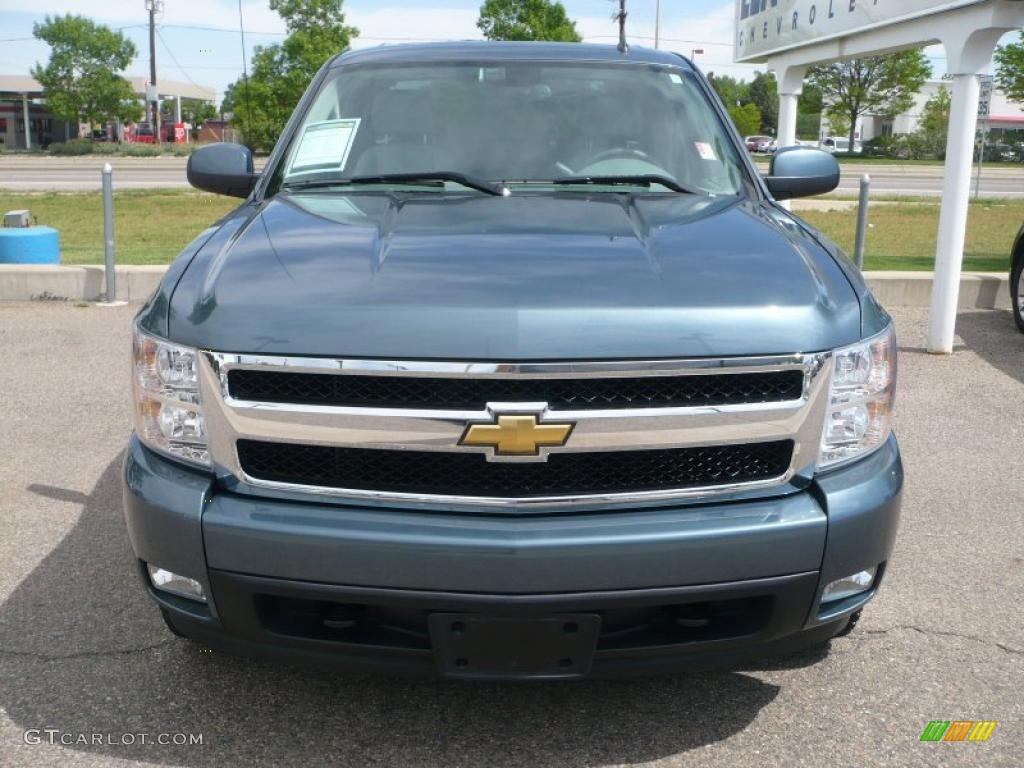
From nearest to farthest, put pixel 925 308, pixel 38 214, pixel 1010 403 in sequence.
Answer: pixel 1010 403
pixel 925 308
pixel 38 214

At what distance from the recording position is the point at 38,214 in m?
18.9

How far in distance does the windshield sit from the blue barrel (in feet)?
23.3

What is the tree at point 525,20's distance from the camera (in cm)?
4109

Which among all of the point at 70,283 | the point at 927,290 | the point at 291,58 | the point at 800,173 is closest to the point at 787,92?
the point at 927,290

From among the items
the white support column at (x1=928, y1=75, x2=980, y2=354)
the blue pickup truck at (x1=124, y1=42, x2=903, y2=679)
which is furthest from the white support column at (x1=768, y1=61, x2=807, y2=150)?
the blue pickup truck at (x1=124, y1=42, x2=903, y2=679)

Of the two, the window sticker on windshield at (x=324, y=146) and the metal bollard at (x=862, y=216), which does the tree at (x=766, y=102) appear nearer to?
the metal bollard at (x=862, y=216)

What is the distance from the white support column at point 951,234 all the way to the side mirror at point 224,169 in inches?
222

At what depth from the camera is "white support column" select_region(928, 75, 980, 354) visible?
789 cm

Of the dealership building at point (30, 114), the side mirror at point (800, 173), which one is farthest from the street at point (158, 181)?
the dealership building at point (30, 114)

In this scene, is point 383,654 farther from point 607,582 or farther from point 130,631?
point 130,631

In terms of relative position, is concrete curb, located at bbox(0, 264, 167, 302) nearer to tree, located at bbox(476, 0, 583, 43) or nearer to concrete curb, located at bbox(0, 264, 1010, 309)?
concrete curb, located at bbox(0, 264, 1010, 309)

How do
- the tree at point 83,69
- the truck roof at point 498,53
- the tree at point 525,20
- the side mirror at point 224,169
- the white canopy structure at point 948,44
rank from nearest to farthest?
the side mirror at point 224,169 < the truck roof at point 498,53 < the white canopy structure at point 948,44 < the tree at point 525,20 < the tree at point 83,69

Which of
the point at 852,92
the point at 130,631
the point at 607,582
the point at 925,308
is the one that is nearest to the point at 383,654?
the point at 607,582

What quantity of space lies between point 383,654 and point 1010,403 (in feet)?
17.5
